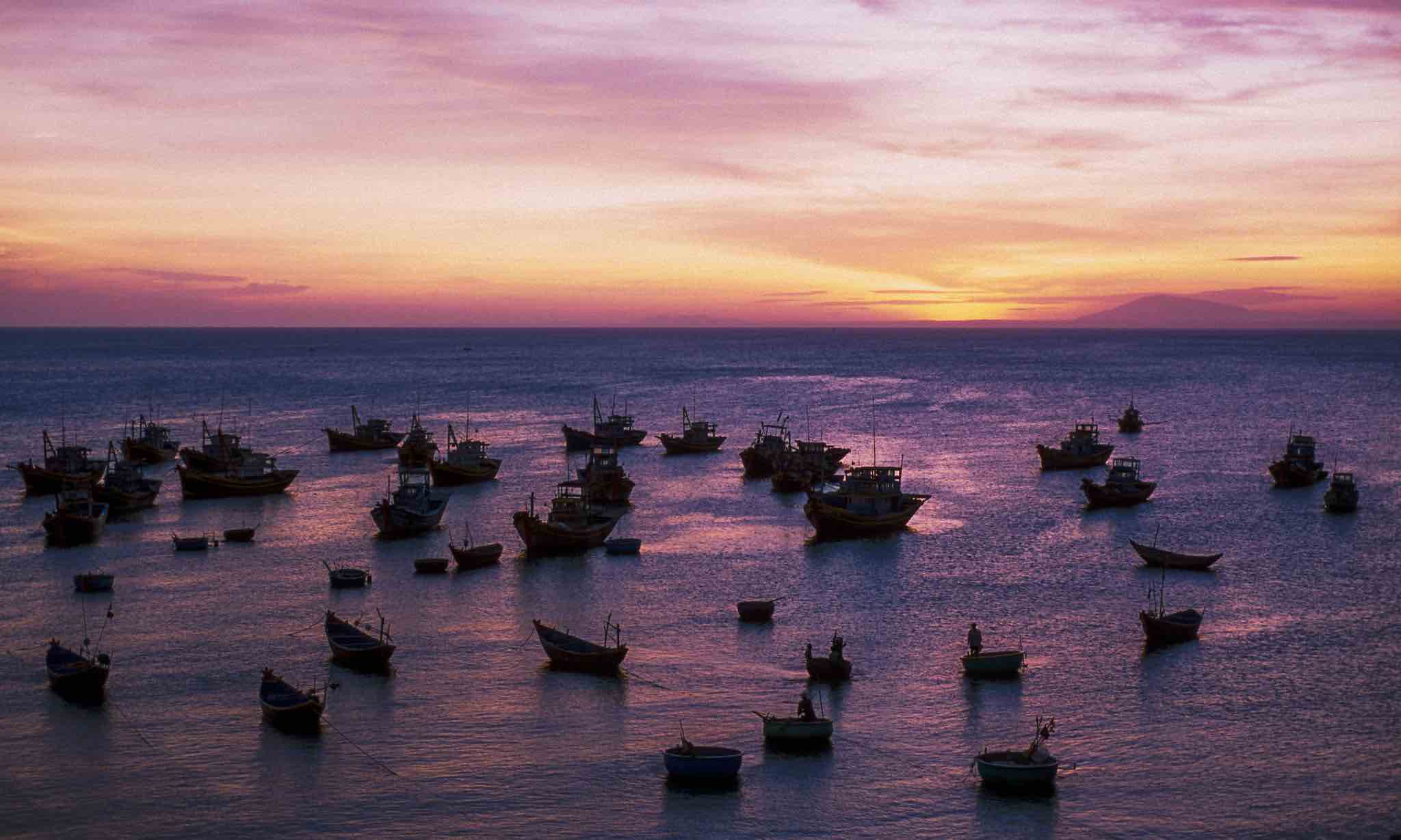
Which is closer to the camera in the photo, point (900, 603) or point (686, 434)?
point (900, 603)

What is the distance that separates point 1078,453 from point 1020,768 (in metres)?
67.0

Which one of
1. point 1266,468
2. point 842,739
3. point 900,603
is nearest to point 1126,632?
point 900,603

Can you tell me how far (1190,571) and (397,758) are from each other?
3829cm

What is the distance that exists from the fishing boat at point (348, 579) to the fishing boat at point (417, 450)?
35.8 meters

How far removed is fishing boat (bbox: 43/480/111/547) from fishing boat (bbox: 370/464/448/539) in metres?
14.0

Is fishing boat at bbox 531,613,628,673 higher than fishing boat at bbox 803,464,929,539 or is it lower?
lower

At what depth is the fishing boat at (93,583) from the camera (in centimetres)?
5019

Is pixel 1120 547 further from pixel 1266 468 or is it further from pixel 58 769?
pixel 58 769

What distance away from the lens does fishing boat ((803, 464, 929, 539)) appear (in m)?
64.9

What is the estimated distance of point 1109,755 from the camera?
110 feet

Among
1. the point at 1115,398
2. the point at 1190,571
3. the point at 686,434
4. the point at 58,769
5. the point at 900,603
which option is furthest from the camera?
the point at 1115,398

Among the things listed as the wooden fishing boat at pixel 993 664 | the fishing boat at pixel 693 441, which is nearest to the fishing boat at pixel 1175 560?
the wooden fishing boat at pixel 993 664

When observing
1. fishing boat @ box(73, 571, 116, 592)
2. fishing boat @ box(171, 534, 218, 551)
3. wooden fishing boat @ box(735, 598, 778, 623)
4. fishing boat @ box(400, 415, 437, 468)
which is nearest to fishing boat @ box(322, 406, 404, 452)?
fishing boat @ box(400, 415, 437, 468)

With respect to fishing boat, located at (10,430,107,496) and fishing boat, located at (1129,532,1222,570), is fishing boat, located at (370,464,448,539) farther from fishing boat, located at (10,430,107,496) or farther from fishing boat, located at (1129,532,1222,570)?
fishing boat, located at (1129,532,1222,570)
